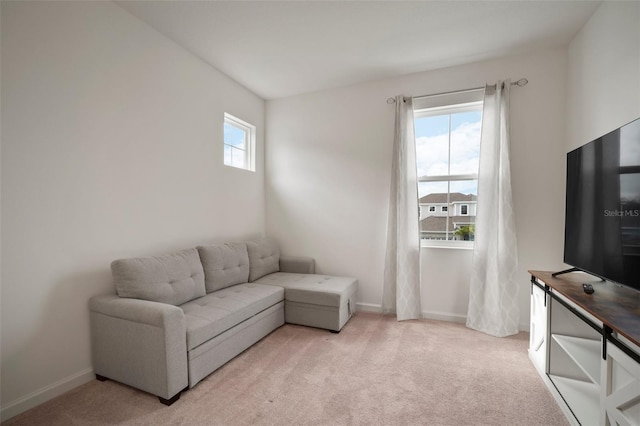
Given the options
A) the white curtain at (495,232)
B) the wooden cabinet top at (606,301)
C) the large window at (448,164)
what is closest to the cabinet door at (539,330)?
the wooden cabinet top at (606,301)

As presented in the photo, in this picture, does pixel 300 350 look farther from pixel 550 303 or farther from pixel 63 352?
pixel 550 303

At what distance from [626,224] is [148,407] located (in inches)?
114

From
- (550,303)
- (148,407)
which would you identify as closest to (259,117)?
(148,407)

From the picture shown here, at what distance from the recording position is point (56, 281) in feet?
6.08

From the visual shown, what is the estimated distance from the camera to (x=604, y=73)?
2.09m

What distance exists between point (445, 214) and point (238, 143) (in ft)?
8.92

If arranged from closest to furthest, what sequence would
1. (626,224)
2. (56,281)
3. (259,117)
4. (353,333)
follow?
(626,224) → (56,281) → (353,333) → (259,117)

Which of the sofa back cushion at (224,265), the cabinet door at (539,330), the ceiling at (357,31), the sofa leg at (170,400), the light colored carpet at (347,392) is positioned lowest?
the light colored carpet at (347,392)

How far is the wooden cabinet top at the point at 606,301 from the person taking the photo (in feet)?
3.86

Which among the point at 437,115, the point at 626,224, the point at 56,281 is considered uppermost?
the point at 437,115

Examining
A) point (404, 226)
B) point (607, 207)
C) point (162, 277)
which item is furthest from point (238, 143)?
point (607, 207)

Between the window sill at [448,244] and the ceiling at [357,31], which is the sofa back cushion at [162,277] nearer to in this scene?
the ceiling at [357,31]

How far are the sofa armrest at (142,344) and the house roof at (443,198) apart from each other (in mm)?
2699

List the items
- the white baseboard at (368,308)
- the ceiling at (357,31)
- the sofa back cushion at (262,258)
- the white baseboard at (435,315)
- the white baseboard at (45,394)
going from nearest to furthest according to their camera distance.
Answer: the white baseboard at (45,394) → the ceiling at (357,31) → the white baseboard at (435,315) → the sofa back cushion at (262,258) → the white baseboard at (368,308)
